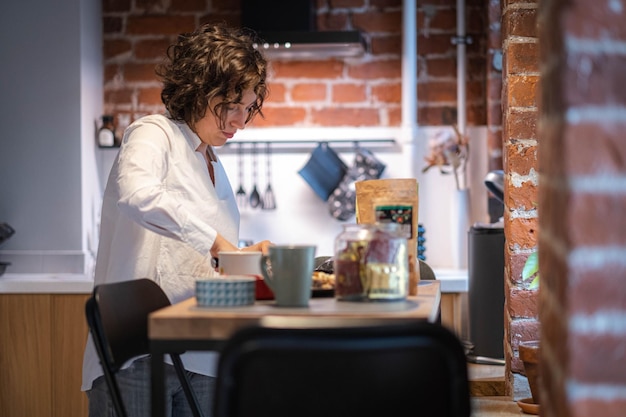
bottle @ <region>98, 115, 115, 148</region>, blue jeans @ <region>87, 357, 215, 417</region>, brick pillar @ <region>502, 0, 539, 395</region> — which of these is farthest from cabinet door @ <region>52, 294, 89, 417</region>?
brick pillar @ <region>502, 0, 539, 395</region>

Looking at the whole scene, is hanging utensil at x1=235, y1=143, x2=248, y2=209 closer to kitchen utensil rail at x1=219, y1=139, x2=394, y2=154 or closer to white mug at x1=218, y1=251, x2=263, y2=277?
kitchen utensil rail at x1=219, y1=139, x2=394, y2=154

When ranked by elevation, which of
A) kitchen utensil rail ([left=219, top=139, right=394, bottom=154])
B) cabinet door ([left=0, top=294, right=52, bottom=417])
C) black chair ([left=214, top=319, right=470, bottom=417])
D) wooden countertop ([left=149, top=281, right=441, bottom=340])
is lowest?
cabinet door ([left=0, top=294, right=52, bottom=417])

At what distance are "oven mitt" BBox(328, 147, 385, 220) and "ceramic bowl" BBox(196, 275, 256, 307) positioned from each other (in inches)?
101

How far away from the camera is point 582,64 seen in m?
1.00

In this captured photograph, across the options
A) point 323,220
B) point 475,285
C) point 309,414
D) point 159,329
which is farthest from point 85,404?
point 309,414

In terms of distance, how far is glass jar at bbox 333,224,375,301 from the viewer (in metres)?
1.48

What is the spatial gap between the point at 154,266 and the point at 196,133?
0.35 meters

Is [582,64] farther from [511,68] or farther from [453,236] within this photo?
[453,236]

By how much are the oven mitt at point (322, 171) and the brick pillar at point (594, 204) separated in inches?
121

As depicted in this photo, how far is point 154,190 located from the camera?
185cm

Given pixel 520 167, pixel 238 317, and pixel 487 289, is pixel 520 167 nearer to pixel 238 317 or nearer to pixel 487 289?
pixel 487 289

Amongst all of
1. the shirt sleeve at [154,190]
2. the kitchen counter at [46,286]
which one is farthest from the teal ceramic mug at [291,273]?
the kitchen counter at [46,286]

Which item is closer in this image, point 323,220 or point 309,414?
point 309,414

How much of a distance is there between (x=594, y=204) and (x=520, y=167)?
142 centimetres
